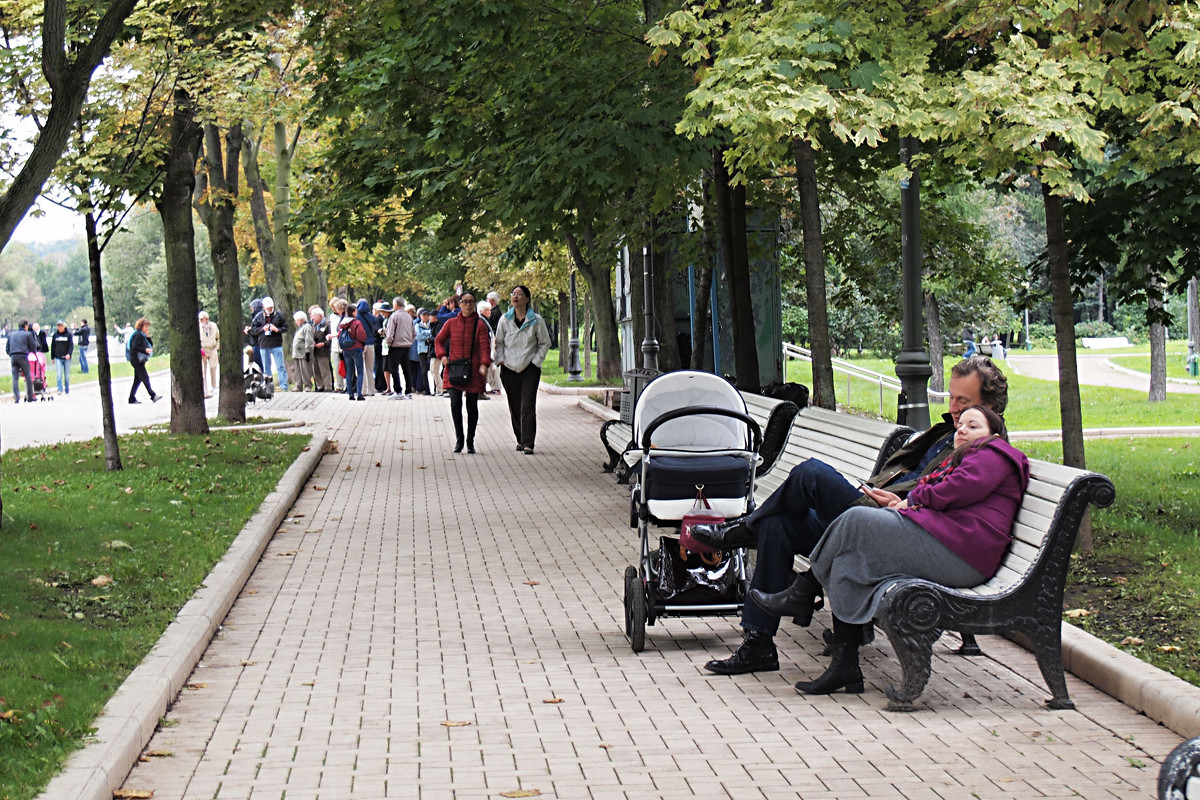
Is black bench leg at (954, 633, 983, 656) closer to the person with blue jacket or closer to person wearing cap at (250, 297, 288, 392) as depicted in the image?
the person with blue jacket

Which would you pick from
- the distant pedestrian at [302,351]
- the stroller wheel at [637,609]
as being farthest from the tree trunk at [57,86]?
the distant pedestrian at [302,351]

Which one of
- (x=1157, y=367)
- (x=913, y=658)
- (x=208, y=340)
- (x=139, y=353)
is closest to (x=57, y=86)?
(x=913, y=658)

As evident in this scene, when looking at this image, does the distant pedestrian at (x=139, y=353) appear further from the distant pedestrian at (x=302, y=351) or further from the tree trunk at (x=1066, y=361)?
the tree trunk at (x=1066, y=361)

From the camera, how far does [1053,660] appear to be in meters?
5.95

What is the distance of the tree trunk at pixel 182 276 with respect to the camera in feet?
58.0

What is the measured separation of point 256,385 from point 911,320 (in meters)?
20.2

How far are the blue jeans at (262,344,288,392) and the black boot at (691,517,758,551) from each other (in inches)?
997

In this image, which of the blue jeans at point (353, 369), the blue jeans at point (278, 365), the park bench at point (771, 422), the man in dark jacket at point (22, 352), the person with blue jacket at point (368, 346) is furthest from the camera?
the man in dark jacket at point (22, 352)

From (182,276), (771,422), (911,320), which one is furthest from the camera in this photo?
(182,276)

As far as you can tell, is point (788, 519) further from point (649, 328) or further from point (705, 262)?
point (705, 262)

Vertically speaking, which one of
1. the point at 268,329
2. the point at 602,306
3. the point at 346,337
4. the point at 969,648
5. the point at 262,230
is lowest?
the point at 969,648

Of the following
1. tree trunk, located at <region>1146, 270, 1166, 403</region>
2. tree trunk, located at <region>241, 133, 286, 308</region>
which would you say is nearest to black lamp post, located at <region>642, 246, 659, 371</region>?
tree trunk, located at <region>1146, 270, 1166, 403</region>

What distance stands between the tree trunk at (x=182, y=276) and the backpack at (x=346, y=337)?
35.3 feet

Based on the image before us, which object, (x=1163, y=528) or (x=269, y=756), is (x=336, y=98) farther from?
(x=269, y=756)
